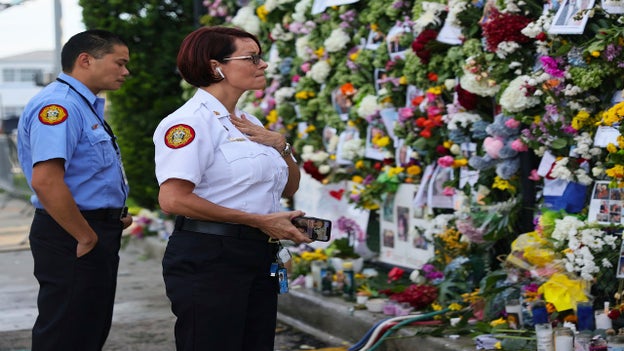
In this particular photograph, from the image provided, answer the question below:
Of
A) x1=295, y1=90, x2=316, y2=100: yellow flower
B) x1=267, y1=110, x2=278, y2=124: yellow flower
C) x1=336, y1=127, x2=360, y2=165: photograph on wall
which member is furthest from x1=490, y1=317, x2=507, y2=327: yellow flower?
x1=267, y1=110, x2=278, y2=124: yellow flower

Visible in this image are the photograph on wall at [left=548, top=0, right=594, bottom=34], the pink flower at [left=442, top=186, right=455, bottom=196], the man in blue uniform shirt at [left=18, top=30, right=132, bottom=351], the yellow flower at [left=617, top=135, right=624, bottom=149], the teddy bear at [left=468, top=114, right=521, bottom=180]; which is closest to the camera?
the man in blue uniform shirt at [left=18, top=30, right=132, bottom=351]

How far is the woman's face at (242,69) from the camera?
4.12m

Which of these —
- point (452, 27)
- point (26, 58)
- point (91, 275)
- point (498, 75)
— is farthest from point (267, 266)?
point (26, 58)

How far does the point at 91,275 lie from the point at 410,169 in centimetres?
335

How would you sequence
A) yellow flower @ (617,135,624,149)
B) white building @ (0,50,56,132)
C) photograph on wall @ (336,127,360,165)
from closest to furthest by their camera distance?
yellow flower @ (617,135,624,149)
photograph on wall @ (336,127,360,165)
white building @ (0,50,56,132)

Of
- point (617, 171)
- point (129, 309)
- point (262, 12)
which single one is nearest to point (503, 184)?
point (617, 171)

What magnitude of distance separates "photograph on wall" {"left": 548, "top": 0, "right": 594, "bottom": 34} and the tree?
21.0ft

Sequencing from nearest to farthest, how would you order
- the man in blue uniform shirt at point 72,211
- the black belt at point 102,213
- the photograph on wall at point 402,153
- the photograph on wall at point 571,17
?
the man in blue uniform shirt at point 72,211 → the black belt at point 102,213 → the photograph on wall at point 571,17 → the photograph on wall at point 402,153

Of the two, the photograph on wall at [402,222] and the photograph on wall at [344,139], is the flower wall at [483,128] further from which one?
the photograph on wall at [402,222]

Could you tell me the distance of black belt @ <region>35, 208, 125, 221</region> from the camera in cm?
486

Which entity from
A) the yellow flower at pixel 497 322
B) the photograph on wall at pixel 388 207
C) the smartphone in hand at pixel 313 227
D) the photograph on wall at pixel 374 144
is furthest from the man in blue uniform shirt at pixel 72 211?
the photograph on wall at pixel 388 207

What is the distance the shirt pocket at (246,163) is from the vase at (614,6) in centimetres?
243

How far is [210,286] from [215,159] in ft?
1.45

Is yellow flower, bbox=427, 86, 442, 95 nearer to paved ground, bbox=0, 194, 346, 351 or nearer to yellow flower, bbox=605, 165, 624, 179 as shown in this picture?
paved ground, bbox=0, 194, 346, 351
